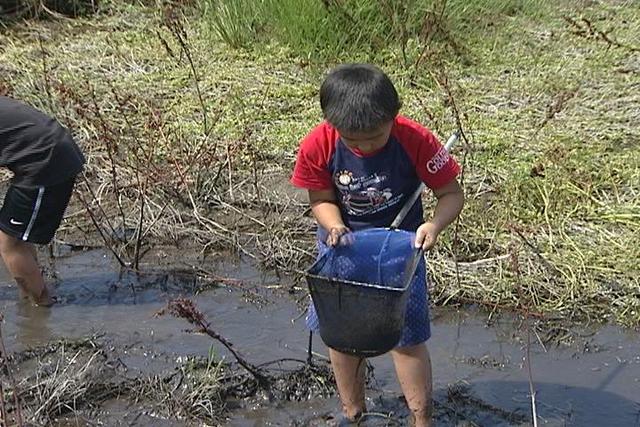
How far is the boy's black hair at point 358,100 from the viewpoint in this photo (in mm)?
3076

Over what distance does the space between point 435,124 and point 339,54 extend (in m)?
1.67

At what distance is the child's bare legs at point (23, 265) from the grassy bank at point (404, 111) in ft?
1.61

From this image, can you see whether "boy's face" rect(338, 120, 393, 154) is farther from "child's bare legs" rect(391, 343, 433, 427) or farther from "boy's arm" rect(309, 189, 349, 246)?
"child's bare legs" rect(391, 343, 433, 427)

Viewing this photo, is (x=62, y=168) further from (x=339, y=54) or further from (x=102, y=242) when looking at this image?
(x=339, y=54)

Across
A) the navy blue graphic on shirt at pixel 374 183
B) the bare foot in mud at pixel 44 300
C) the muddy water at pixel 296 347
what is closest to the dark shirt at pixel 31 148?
the bare foot in mud at pixel 44 300

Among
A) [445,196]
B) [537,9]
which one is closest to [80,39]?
[537,9]

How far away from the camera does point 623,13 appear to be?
8.34 metres

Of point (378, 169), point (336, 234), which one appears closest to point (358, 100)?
point (378, 169)

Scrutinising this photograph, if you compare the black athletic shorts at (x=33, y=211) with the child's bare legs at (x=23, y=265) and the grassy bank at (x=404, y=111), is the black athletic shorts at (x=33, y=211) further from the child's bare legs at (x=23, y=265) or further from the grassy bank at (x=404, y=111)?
the grassy bank at (x=404, y=111)

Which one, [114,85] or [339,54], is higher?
[339,54]

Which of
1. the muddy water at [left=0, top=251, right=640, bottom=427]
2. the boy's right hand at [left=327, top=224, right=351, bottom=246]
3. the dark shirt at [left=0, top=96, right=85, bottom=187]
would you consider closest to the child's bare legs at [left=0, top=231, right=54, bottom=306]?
the muddy water at [left=0, top=251, right=640, bottom=427]

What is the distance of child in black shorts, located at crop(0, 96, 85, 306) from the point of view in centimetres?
465

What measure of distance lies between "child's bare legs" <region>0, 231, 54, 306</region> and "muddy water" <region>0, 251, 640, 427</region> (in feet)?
0.33

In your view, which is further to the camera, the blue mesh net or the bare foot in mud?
the bare foot in mud
